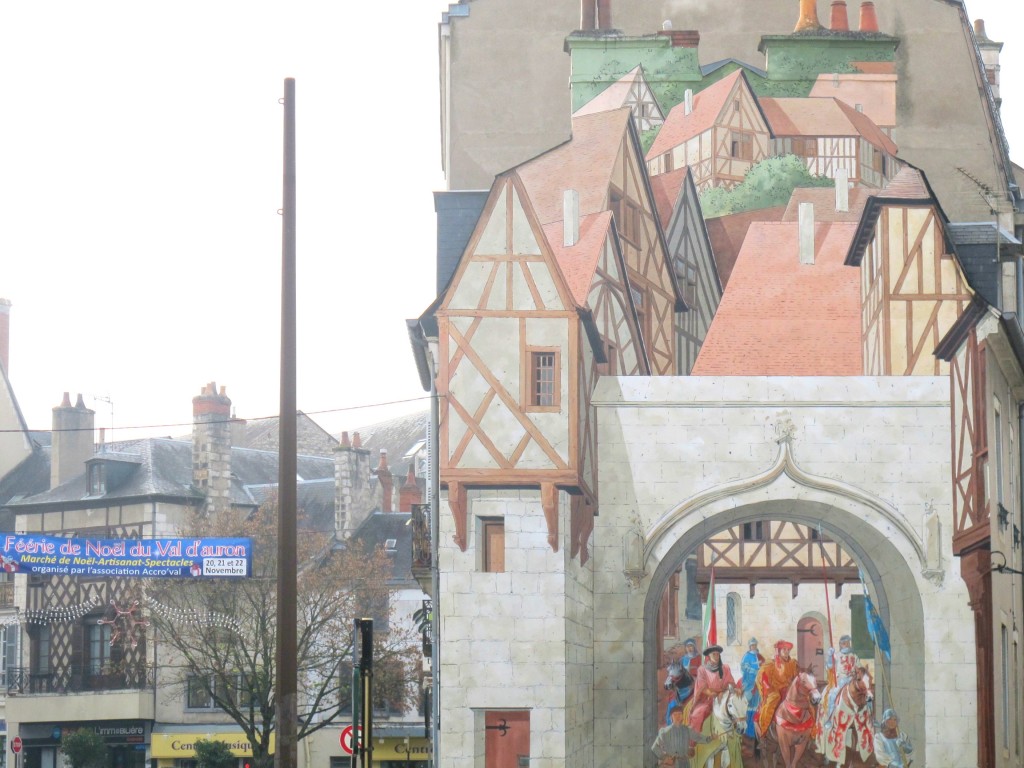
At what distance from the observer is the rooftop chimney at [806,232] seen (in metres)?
22.0

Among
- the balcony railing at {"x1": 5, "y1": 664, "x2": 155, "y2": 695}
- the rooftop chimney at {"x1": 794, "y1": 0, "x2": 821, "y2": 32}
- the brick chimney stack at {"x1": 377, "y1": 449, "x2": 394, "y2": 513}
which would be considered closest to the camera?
the rooftop chimney at {"x1": 794, "y1": 0, "x2": 821, "y2": 32}

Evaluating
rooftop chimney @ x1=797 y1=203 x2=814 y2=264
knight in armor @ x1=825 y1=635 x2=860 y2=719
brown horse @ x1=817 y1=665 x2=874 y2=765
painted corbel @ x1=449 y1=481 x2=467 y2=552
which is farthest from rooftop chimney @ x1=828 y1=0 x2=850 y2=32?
painted corbel @ x1=449 y1=481 x2=467 y2=552

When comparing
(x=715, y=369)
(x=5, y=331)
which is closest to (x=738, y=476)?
(x=715, y=369)

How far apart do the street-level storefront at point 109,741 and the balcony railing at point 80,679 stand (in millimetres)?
660

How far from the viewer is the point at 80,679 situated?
33.7 metres

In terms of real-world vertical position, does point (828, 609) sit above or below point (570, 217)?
below

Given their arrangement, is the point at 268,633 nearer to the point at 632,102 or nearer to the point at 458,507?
the point at 458,507

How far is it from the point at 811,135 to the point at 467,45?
4787mm

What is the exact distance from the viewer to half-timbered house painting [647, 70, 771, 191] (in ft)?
75.5

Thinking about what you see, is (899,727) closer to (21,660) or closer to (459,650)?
(459,650)

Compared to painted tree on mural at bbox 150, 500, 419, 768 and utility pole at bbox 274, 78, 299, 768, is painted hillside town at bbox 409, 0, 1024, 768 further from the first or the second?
painted tree on mural at bbox 150, 500, 419, 768

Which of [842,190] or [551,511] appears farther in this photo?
[842,190]

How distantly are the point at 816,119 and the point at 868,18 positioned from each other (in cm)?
169

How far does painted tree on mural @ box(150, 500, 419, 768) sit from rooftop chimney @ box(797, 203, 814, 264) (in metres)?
12.4
